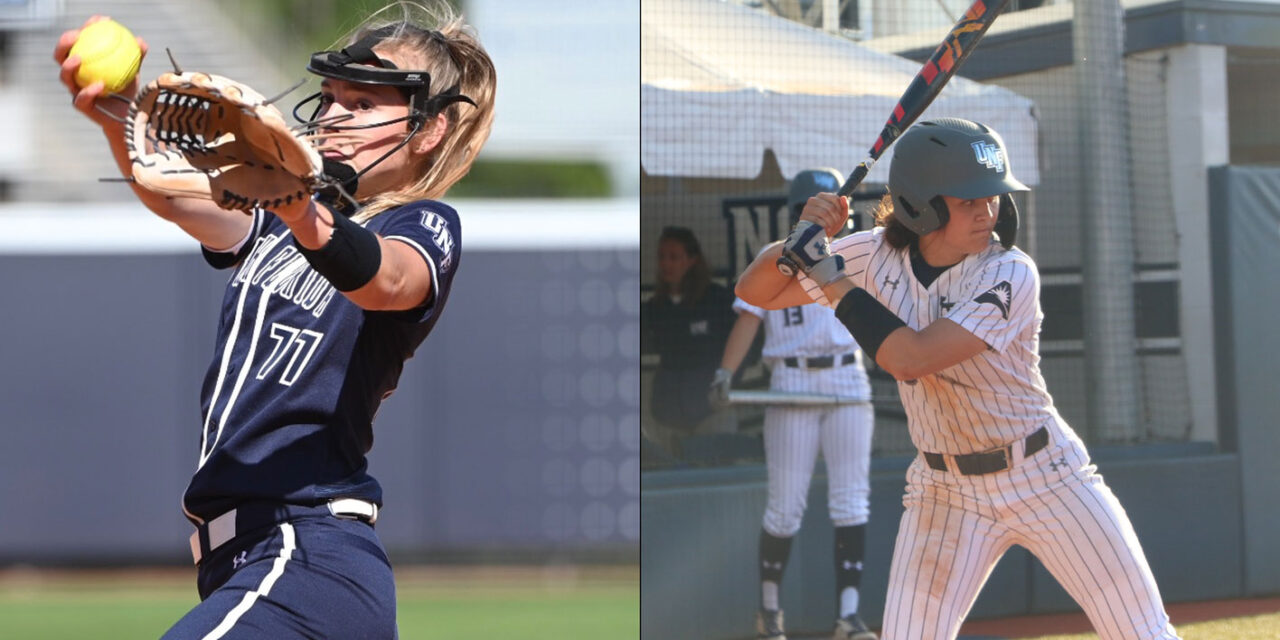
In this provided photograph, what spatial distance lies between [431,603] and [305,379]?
18.4 ft

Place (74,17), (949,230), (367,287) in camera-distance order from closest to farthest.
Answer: (367,287)
(949,230)
(74,17)

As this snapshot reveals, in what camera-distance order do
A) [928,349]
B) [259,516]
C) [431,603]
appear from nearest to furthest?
[259,516], [928,349], [431,603]

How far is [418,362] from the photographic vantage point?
335 inches

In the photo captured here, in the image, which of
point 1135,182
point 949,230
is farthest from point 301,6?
point 949,230

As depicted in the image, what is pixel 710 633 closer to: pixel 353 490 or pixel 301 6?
pixel 353 490

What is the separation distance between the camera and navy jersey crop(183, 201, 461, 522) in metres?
1.91

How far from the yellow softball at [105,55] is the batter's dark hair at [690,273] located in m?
3.77

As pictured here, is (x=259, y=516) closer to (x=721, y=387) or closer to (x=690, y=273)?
(x=721, y=387)

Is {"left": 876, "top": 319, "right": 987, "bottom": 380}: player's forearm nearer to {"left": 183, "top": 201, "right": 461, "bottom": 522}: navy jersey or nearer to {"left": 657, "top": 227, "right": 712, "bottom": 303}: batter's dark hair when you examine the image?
{"left": 183, "top": 201, "right": 461, "bottom": 522}: navy jersey

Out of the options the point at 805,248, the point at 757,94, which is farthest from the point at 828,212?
the point at 757,94

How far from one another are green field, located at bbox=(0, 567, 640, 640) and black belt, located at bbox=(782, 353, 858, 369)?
1.54m

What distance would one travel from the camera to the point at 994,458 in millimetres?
3117

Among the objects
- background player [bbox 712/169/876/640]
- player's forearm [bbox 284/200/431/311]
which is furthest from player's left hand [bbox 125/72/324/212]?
background player [bbox 712/169/876/640]

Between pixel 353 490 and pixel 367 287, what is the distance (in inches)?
15.8
